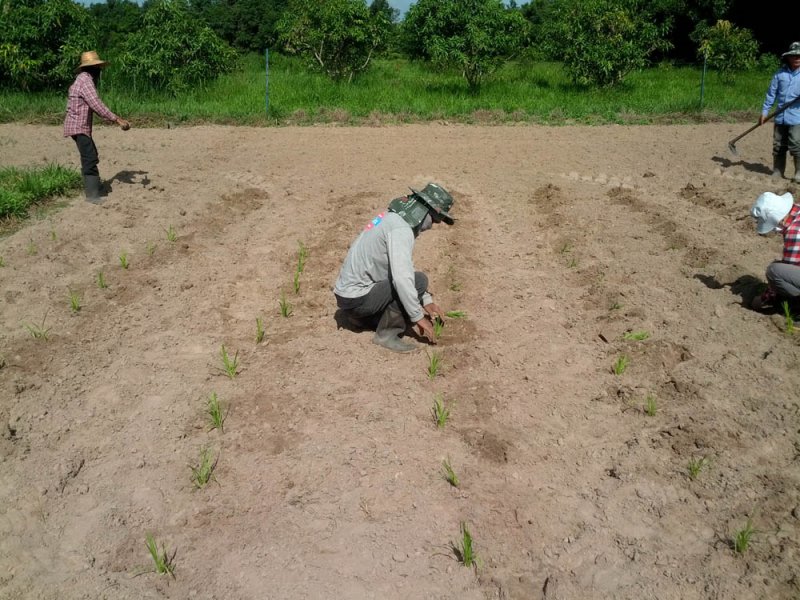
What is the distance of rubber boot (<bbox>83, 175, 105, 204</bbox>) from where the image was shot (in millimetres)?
7805

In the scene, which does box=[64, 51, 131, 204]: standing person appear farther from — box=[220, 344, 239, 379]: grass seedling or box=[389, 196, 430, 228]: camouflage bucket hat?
box=[389, 196, 430, 228]: camouflage bucket hat

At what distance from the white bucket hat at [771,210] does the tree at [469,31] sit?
35.1ft

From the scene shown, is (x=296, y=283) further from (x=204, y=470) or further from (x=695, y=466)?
(x=695, y=466)

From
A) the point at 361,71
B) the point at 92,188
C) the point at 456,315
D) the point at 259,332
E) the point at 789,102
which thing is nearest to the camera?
the point at 259,332

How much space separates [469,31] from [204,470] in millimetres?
12953

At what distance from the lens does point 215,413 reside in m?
4.04

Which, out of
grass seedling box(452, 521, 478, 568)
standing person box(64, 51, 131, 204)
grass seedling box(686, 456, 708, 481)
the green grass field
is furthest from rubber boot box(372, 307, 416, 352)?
the green grass field

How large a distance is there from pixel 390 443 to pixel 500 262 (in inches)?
117

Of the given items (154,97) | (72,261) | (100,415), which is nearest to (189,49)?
(154,97)

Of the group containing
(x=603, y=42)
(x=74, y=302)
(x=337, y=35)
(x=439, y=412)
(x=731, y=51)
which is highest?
(x=337, y=35)

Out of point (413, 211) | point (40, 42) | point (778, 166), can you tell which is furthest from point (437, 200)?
point (40, 42)

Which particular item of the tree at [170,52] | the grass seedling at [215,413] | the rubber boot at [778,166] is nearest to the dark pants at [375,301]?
the grass seedling at [215,413]

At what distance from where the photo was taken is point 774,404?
412cm

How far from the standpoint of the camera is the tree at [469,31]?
14711 mm
